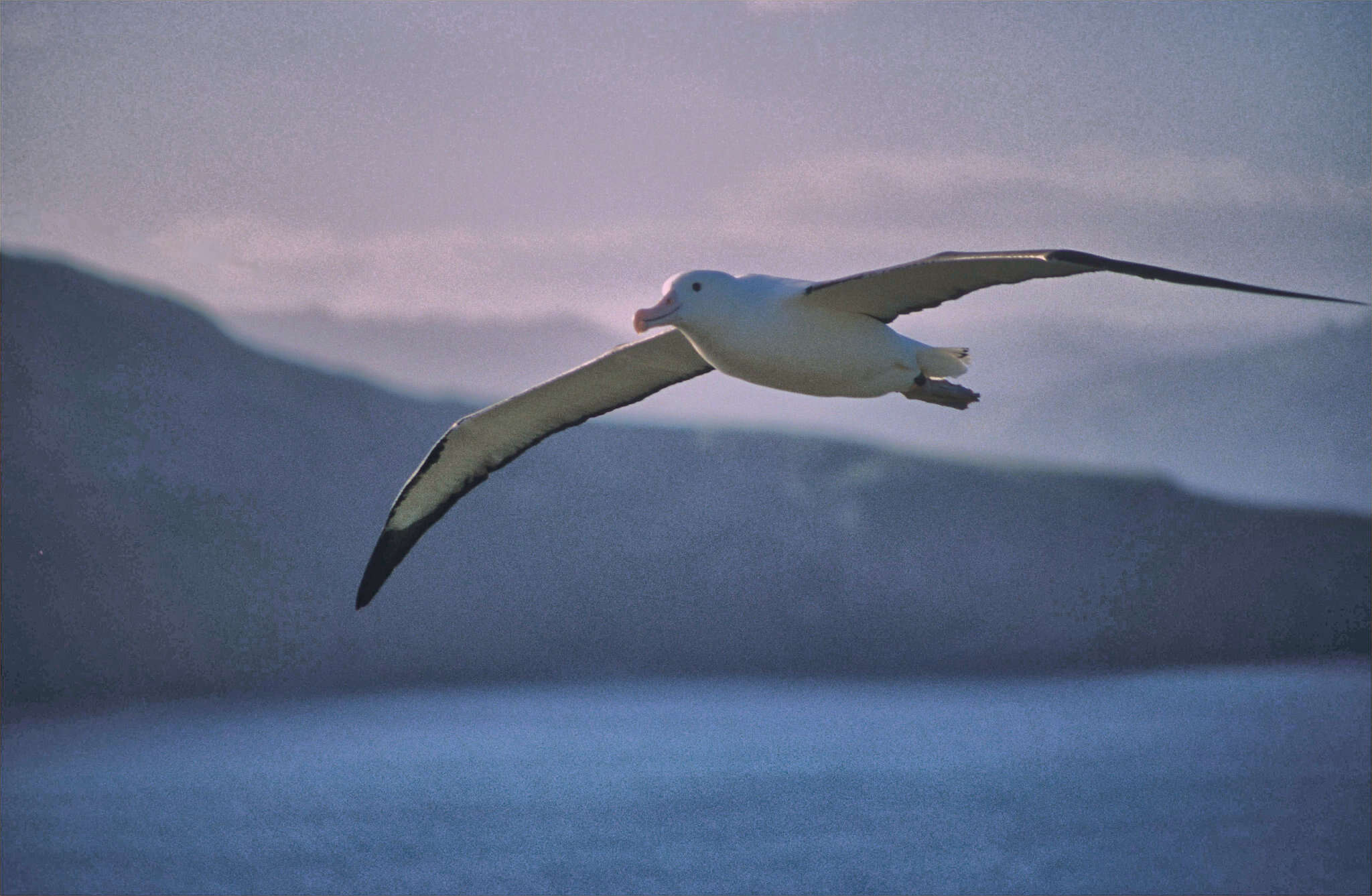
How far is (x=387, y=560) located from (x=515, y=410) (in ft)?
5.76

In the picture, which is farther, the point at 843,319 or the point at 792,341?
the point at 843,319

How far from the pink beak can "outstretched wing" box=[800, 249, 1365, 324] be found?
0.61 meters

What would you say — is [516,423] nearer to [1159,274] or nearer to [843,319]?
[843,319]

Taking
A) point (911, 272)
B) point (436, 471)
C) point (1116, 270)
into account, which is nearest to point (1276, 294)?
point (1116, 270)

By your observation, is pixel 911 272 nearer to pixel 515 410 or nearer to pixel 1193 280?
pixel 1193 280

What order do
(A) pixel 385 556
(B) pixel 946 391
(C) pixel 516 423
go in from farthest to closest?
(A) pixel 385 556 < (C) pixel 516 423 < (B) pixel 946 391

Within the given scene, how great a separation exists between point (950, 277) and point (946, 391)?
631mm

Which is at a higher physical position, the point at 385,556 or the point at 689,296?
the point at 689,296

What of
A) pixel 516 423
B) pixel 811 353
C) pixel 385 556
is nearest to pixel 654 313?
pixel 811 353

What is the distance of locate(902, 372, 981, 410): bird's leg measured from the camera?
677 centimetres

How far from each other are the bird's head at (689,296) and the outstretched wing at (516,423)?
4.24ft

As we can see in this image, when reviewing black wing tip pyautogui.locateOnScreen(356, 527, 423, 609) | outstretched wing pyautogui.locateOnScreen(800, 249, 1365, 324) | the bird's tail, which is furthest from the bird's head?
black wing tip pyautogui.locateOnScreen(356, 527, 423, 609)

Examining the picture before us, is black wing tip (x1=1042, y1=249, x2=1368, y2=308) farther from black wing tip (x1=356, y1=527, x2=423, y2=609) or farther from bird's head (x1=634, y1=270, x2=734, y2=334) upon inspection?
black wing tip (x1=356, y1=527, x2=423, y2=609)

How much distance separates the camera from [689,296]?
6207 mm
